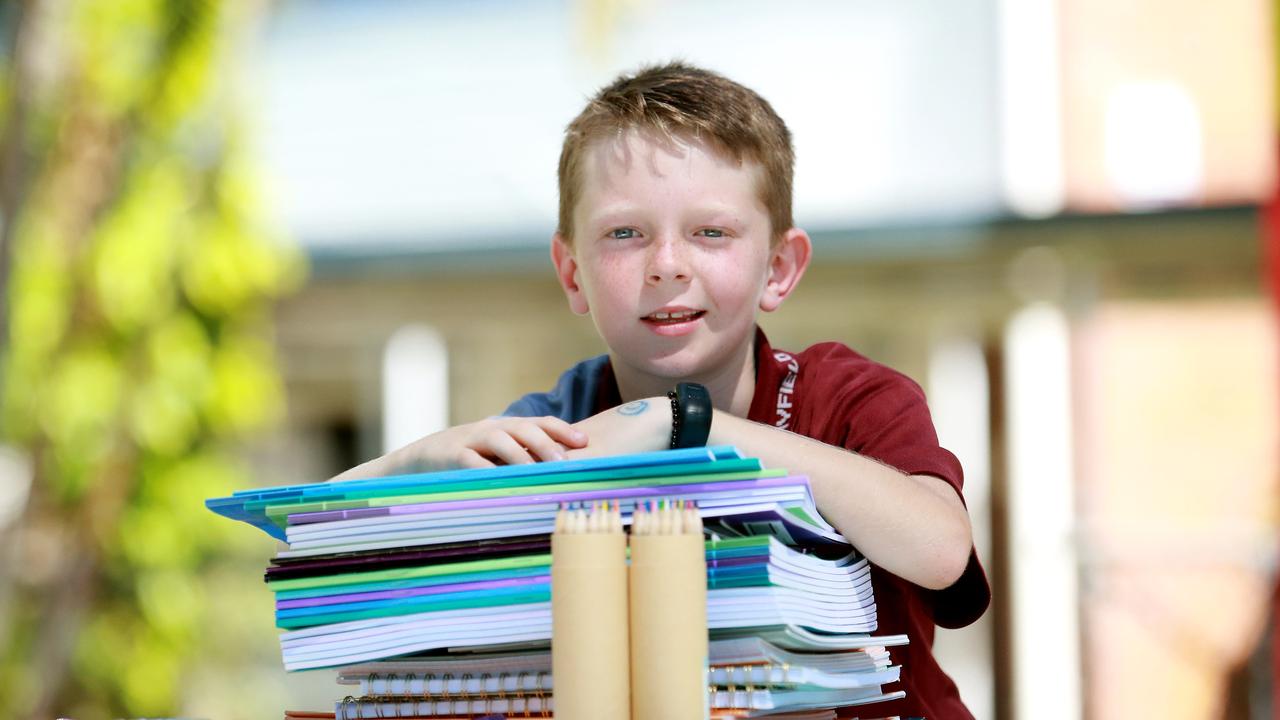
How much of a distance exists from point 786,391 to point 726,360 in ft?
0.36

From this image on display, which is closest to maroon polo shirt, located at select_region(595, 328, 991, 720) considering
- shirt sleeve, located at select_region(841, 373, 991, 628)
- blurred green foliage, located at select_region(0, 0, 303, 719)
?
shirt sleeve, located at select_region(841, 373, 991, 628)

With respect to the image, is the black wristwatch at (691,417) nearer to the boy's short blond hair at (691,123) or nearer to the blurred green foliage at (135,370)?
the boy's short blond hair at (691,123)

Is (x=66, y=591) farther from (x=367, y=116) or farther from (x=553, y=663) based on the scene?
(x=553, y=663)

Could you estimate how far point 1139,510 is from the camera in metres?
7.29

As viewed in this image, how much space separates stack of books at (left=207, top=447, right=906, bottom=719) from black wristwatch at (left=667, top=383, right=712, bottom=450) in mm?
74

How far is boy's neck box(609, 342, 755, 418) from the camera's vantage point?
5.24 ft

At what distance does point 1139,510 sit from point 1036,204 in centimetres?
174

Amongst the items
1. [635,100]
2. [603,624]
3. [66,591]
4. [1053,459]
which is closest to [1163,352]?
[1053,459]

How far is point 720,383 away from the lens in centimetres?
162

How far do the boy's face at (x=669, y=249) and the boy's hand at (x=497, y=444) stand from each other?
235 millimetres

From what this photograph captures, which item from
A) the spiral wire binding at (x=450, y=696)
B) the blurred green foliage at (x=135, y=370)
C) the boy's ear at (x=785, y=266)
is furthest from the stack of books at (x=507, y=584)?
the blurred green foliage at (x=135, y=370)

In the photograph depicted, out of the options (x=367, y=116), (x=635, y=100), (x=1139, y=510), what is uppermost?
(x=367, y=116)

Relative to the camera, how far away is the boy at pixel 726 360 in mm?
1233

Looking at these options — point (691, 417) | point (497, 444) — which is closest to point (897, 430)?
point (691, 417)
